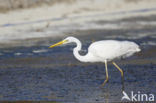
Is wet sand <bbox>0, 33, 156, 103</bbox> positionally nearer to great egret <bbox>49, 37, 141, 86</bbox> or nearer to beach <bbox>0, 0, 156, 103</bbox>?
beach <bbox>0, 0, 156, 103</bbox>

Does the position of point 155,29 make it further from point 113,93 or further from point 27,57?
point 113,93

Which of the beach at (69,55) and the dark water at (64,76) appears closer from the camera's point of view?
the dark water at (64,76)

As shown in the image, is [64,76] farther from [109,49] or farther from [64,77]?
[109,49]

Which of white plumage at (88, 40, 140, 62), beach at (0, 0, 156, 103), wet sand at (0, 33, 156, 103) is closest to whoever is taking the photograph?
wet sand at (0, 33, 156, 103)

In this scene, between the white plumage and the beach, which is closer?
the beach

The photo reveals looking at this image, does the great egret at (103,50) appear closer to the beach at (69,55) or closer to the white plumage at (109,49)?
the white plumage at (109,49)

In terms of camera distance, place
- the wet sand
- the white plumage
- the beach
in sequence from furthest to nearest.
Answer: the white plumage
the beach
the wet sand

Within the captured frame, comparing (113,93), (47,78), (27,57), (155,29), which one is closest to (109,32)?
(155,29)

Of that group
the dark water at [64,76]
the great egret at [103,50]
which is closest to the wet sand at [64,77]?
the dark water at [64,76]

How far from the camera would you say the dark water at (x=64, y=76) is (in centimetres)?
932

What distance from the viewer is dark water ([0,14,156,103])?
367 inches

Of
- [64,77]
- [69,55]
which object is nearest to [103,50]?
[64,77]

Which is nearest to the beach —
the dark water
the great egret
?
the dark water

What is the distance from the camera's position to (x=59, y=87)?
10.1m
